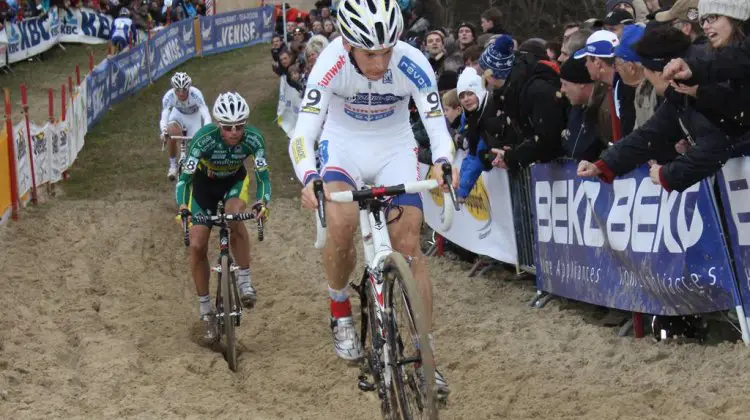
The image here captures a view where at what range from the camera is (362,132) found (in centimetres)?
652

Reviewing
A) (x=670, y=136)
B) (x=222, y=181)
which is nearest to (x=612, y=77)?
(x=670, y=136)

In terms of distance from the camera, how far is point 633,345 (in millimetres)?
7438

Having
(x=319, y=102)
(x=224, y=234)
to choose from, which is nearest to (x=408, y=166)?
(x=319, y=102)

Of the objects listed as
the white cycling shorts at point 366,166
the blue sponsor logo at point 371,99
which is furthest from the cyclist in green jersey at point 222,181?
the blue sponsor logo at point 371,99

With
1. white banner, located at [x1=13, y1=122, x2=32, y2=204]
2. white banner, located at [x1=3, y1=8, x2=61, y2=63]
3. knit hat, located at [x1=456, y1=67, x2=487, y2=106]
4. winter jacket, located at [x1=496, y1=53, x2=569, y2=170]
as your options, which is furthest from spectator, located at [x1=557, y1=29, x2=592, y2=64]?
white banner, located at [x1=3, y1=8, x2=61, y2=63]

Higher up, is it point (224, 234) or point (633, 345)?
point (224, 234)

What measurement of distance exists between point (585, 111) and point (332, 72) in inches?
106

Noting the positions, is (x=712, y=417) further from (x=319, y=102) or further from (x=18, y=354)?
(x=18, y=354)

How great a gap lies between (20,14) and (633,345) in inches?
993

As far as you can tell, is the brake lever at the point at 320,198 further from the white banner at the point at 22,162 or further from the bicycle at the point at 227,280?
the white banner at the point at 22,162

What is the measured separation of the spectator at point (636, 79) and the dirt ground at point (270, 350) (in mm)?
1642

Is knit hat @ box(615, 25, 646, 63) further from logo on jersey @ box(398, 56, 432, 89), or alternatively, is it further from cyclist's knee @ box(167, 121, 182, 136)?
cyclist's knee @ box(167, 121, 182, 136)

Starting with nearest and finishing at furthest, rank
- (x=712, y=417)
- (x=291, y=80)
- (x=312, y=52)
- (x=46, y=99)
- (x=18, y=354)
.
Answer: (x=712, y=417), (x=18, y=354), (x=312, y=52), (x=291, y=80), (x=46, y=99)

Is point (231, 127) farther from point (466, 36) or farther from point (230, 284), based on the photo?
point (466, 36)
